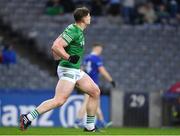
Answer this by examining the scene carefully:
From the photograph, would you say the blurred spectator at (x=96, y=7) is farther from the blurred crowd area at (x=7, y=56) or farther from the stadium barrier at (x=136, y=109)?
the stadium barrier at (x=136, y=109)

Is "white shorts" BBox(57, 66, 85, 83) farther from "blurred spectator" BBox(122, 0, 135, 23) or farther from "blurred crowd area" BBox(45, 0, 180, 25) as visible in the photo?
"blurred spectator" BBox(122, 0, 135, 23)

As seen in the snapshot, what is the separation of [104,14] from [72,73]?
11.9m

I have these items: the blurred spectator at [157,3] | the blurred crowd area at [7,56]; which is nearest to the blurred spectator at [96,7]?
the blurred spectator at [157,3]

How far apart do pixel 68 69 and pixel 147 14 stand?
12124 millimetres

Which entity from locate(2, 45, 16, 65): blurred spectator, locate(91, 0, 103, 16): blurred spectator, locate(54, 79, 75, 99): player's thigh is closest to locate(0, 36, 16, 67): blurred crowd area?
locate(2, 45, 16, 65): blurred spectator

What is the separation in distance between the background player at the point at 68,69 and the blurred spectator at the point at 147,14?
38.2 ft

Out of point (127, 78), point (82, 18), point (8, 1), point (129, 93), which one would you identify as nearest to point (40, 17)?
point (8, 1)

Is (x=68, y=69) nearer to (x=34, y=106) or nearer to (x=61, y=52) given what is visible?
(x=61, y=52)

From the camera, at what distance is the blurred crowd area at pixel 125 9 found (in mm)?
25109

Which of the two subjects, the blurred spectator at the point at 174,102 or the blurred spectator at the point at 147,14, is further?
the blurred spectator at the point at 147,14

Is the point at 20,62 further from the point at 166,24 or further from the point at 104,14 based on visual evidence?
the point at 166,24

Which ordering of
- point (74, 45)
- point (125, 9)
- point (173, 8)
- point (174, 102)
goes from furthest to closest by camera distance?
1. point (173, 8)
2. point (125, 9)
3. point (174, 102)
4. point (74, 45)

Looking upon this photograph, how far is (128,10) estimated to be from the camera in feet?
83.3

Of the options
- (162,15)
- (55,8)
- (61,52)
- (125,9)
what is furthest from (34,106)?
(61,52)
